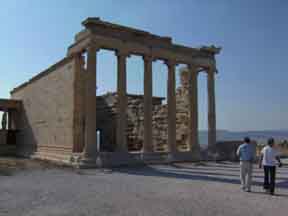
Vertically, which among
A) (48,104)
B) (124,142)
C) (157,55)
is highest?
(157,55)

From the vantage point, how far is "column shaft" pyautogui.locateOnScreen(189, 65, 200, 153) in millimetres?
22297

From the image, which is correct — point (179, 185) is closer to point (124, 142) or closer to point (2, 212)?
point (2, 212)

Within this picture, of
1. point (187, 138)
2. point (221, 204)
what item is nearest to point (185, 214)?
point (221, 204)

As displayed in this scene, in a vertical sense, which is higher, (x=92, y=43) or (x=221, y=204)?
(x=92, y=43)

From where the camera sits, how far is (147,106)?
19.9 m

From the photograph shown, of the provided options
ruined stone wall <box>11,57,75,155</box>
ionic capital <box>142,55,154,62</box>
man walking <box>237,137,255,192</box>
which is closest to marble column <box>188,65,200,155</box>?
ionic capital <box>142,55,154,62</box>

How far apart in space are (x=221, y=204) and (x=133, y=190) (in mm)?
3052

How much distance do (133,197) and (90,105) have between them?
962 centimetres

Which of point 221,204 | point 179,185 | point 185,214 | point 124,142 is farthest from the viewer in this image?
point 124,142

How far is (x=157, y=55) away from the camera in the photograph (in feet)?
67.5

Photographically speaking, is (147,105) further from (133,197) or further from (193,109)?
(133,197)

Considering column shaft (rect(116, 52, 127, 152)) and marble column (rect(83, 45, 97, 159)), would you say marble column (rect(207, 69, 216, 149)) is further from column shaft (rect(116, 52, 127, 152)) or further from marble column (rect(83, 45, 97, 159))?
marble column (rect(83, 45, 97, 159))

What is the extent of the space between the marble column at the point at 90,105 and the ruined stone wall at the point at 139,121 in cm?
855

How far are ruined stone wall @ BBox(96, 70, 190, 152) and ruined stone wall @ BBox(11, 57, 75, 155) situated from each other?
226 inches
